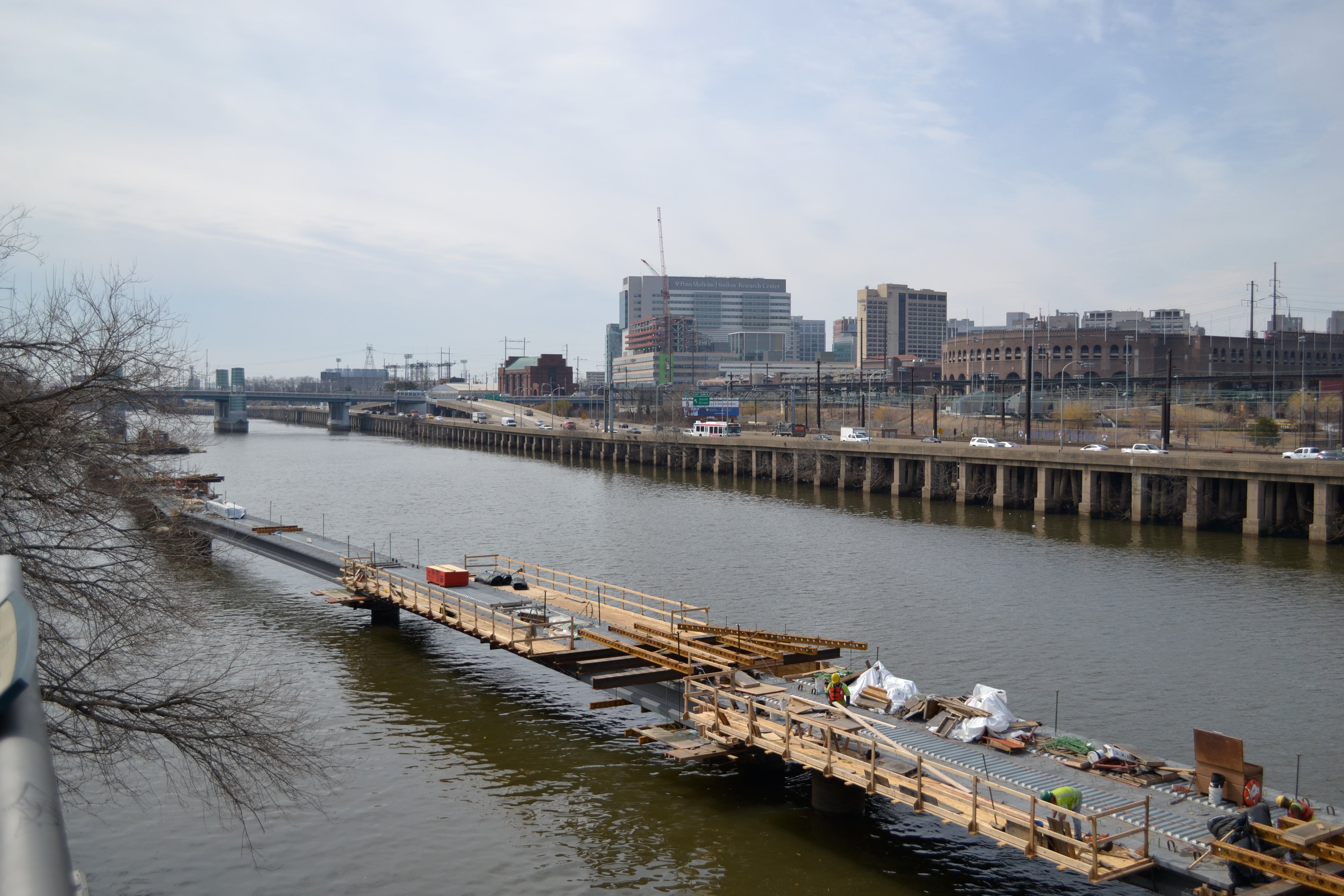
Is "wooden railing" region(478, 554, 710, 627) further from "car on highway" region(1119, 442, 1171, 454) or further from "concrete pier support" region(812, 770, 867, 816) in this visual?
"car on highway" region(1119, 442, 1171, 454)

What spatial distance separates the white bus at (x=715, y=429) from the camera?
114500mm

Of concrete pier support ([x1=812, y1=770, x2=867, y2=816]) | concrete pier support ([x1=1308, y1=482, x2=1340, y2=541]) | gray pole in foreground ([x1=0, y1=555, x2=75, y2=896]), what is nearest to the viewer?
gray pole in foreground ([x1=0, y1=555, x2=75, y2=896])

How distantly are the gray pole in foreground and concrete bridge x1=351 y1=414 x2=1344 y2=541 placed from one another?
192 ft

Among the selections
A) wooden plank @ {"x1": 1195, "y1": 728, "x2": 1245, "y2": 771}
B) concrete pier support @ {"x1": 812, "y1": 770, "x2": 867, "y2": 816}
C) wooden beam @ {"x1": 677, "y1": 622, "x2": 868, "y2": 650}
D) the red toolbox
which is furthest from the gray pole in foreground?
the red toolbox

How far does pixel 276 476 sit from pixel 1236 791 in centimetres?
9279

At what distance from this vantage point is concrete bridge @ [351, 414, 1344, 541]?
53.3 metres

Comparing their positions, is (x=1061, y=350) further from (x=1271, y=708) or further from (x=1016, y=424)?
(x=1271, y=708)

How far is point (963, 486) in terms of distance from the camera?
2793 inches

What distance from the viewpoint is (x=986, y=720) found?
64.9 ft

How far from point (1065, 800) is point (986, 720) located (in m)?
4.35

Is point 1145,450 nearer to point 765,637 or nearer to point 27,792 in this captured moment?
point 765,637

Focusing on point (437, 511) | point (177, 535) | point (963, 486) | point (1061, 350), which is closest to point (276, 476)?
point (437, 511)

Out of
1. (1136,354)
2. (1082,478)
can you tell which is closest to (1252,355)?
(1136,354)

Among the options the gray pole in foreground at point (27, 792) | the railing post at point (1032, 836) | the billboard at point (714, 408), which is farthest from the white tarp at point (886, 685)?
the billboard at point (714, 408)
